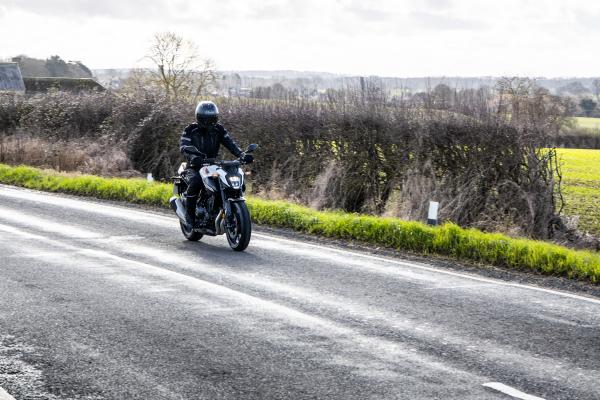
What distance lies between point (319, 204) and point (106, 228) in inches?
197

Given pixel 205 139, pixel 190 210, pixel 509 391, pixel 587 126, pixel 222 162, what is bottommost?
pixel 509 391

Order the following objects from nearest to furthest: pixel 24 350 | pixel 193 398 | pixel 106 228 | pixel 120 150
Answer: pixel 193 398 < pixel 24 350 < pixel 106 228 < pixel 120 150

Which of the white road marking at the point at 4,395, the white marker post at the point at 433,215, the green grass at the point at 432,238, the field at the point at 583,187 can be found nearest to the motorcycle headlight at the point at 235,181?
the green grass at the point at 432,238

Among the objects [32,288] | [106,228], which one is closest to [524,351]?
[32,288]

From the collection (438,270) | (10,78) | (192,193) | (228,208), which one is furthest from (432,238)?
(10,78)

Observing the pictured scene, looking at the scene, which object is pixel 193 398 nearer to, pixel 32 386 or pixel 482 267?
pixel 32 386

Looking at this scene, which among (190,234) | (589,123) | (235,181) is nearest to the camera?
(235,181)

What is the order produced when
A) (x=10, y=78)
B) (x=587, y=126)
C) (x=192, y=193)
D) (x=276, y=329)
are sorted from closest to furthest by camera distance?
(x=276, y=329), (x=192, y=193), (x=587, y=126), (x=10, y=78)

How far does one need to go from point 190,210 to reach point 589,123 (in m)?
45.3

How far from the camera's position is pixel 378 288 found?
8.93 metres

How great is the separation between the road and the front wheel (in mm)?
231

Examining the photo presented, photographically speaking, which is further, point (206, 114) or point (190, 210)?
point (190, 210)

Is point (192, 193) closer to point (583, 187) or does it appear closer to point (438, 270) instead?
point (438, 270)

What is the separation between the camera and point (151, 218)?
594 inches
